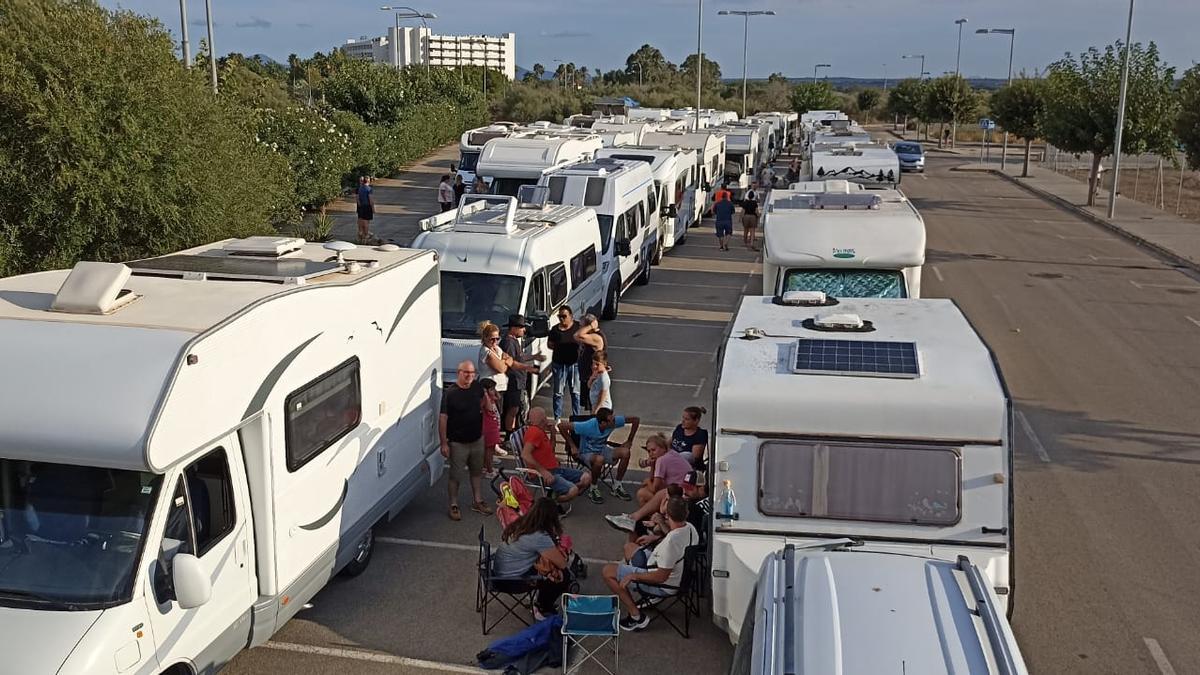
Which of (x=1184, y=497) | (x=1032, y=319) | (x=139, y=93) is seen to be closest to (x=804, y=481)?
(x=1184, y=497)

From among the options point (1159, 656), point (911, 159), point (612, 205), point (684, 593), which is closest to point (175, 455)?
point (684, 593)

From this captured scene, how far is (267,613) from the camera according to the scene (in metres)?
7.43

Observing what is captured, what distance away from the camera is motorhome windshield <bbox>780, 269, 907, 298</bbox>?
44.0 ft

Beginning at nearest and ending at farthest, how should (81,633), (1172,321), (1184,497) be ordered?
(81,633), (1184,497), (1172,321)

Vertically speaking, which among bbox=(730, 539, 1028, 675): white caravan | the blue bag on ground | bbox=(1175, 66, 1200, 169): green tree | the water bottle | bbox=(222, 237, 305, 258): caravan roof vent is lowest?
the blue bag on ground

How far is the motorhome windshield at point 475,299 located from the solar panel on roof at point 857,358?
18.7 feet

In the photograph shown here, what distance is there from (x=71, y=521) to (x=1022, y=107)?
160 ft

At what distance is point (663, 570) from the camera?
26.9ft

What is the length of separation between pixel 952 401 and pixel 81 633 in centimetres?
544

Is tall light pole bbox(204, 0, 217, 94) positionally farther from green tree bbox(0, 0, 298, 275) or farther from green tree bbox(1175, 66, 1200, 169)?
green tree bbox(1175, 66, 1200, 169)

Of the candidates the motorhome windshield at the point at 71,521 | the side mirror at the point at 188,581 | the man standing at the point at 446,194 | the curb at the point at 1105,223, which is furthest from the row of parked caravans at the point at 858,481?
the curb at the point at 1105,223

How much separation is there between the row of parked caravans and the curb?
804 inches

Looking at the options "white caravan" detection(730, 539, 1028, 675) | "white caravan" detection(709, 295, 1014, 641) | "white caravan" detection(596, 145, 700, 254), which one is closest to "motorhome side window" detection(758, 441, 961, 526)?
"white caravan" detection(709, 295, 1014, 641)

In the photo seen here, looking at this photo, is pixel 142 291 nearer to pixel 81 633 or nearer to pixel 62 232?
pixel 81 633
